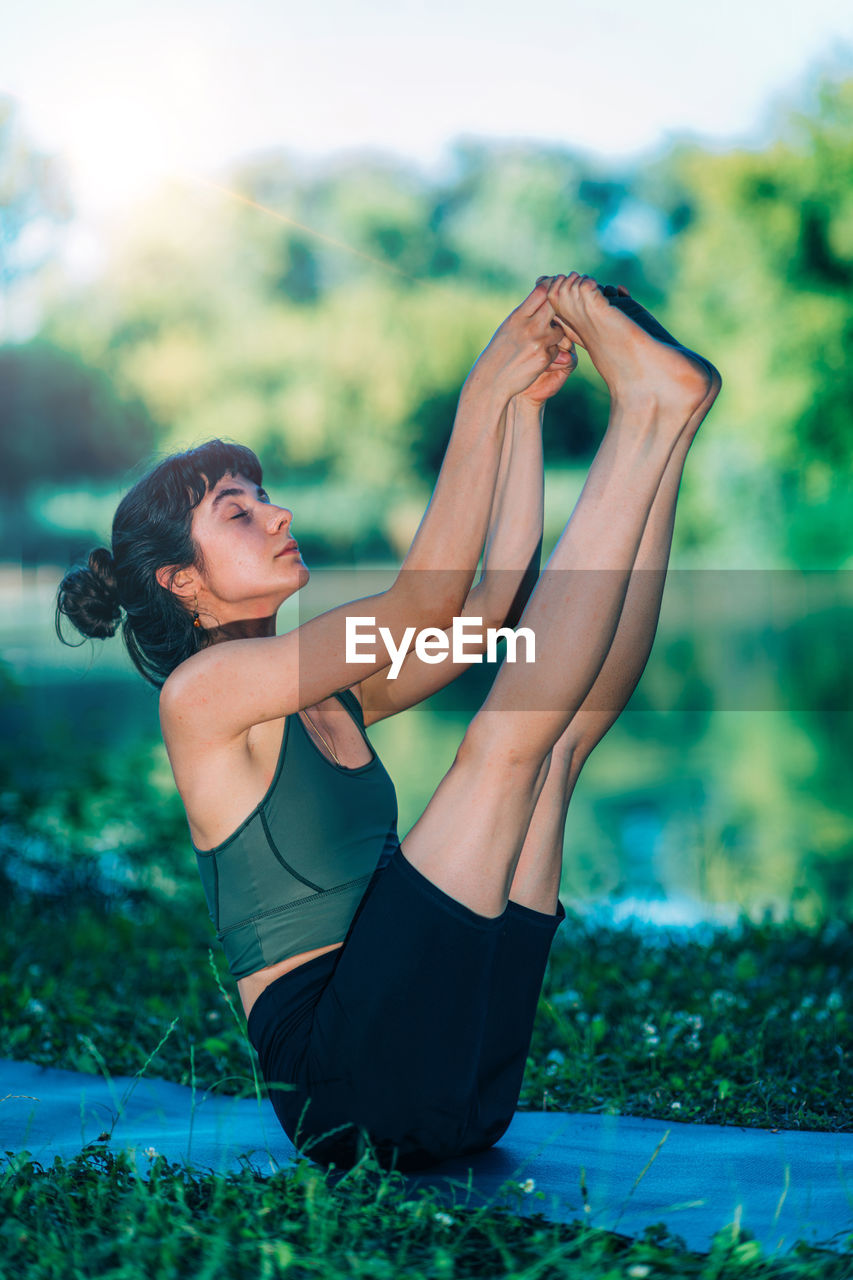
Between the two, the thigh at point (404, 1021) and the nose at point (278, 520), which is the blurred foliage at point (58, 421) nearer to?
the nose at point (278, 520)

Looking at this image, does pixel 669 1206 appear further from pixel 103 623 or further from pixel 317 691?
pixel 103 623

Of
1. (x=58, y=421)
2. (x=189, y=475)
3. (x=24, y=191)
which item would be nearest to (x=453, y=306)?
(x=58, y=421)

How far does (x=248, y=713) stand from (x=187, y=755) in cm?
13

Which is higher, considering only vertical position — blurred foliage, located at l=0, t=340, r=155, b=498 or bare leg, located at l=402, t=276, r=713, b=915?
blurred foliage, located at l=0, t=340, r=155, b=498

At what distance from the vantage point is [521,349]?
6.75 feet

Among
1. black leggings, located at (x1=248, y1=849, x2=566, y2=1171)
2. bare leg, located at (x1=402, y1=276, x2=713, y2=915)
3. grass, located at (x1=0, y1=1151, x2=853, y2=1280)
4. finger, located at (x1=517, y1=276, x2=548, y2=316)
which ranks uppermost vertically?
finger, located at (x1=517, y1=276, x2=548, y2=316)

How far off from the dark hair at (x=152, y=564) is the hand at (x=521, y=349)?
20.0 inches

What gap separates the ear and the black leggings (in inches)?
25.9

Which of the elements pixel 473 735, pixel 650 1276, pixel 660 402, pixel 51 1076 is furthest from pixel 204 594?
pixel 650 1276

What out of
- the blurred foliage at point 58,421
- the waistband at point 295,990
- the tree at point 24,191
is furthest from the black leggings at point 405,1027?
the blurred foliage at point 58,421

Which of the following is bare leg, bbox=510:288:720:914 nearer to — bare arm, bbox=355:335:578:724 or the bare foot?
the bare foot

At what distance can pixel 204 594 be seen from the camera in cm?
219

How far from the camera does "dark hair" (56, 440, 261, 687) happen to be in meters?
2.17

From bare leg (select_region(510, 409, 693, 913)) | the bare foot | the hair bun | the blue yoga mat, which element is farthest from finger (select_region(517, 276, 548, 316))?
the blue yoga mat
